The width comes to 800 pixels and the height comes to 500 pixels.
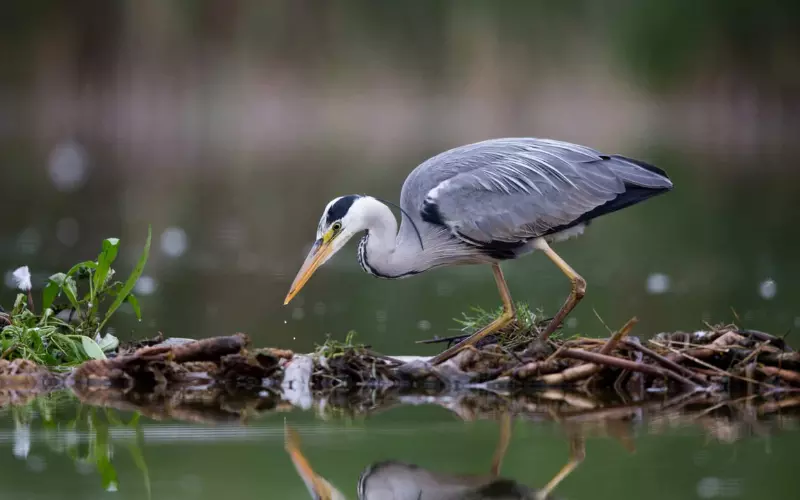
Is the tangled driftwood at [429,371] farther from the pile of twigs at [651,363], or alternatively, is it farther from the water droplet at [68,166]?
the water droplet at [68,166]

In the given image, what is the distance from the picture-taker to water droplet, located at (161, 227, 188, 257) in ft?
42.5

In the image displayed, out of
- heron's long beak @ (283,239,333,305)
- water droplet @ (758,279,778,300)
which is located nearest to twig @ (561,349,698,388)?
heron's long beak @ (283,239,333,305)

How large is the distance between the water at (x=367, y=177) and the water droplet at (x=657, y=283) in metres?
0.03

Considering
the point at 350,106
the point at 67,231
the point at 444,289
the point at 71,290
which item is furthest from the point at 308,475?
the point at 350,106

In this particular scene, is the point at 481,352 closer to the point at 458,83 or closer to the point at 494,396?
the point at 494,396

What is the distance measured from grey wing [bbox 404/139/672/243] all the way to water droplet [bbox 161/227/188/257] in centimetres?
583

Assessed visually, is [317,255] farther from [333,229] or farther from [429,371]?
[429,371]

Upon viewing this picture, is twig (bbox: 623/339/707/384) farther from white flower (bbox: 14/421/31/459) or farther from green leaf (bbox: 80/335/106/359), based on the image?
white flower (bbox: 14/421/31/459)

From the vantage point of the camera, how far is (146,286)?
34.6 feet

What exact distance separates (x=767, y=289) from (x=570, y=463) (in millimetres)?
5297

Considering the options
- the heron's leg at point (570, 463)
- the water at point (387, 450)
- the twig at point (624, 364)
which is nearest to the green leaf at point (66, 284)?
the water at point (387, 450)

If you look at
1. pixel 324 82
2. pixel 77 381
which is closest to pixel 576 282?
pixel 77 381

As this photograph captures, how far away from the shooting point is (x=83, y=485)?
4.67 metres

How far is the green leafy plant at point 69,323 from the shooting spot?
680cm
